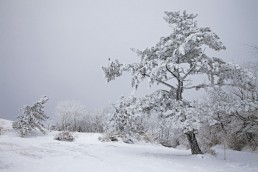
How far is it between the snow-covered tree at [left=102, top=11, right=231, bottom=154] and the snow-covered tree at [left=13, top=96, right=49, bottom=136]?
55.8 feet

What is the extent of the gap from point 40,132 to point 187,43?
23.4 m

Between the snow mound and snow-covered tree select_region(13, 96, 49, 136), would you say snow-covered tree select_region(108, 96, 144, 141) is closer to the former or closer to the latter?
snow-covered tree select_region(13, 96, 49, 136)

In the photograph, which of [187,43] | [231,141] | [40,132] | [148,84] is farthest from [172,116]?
[40,132]

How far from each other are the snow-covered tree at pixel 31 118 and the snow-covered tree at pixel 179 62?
17016mm

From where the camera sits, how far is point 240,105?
35.5ft

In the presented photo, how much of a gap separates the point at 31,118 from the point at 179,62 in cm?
2142

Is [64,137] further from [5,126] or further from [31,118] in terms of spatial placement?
[5,126]

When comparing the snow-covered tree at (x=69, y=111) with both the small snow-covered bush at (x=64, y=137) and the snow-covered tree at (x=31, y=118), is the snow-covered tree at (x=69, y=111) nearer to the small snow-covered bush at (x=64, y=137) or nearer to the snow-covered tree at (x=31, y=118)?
the snow-covered tree at (x=31, y=118)

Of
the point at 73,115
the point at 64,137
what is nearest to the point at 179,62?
the point at 64,137

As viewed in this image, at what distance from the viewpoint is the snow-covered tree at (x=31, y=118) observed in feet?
82.2

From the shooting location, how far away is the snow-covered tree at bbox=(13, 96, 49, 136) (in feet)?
82.2

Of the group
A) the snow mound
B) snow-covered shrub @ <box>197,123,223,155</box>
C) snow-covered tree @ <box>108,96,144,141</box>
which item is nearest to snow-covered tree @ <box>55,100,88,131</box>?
the snow mound

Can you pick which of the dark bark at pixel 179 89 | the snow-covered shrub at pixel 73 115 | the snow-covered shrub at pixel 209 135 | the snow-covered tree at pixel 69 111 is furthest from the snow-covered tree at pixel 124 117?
the snow-covered tree at pixel 69 111

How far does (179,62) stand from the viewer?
1263 cm
